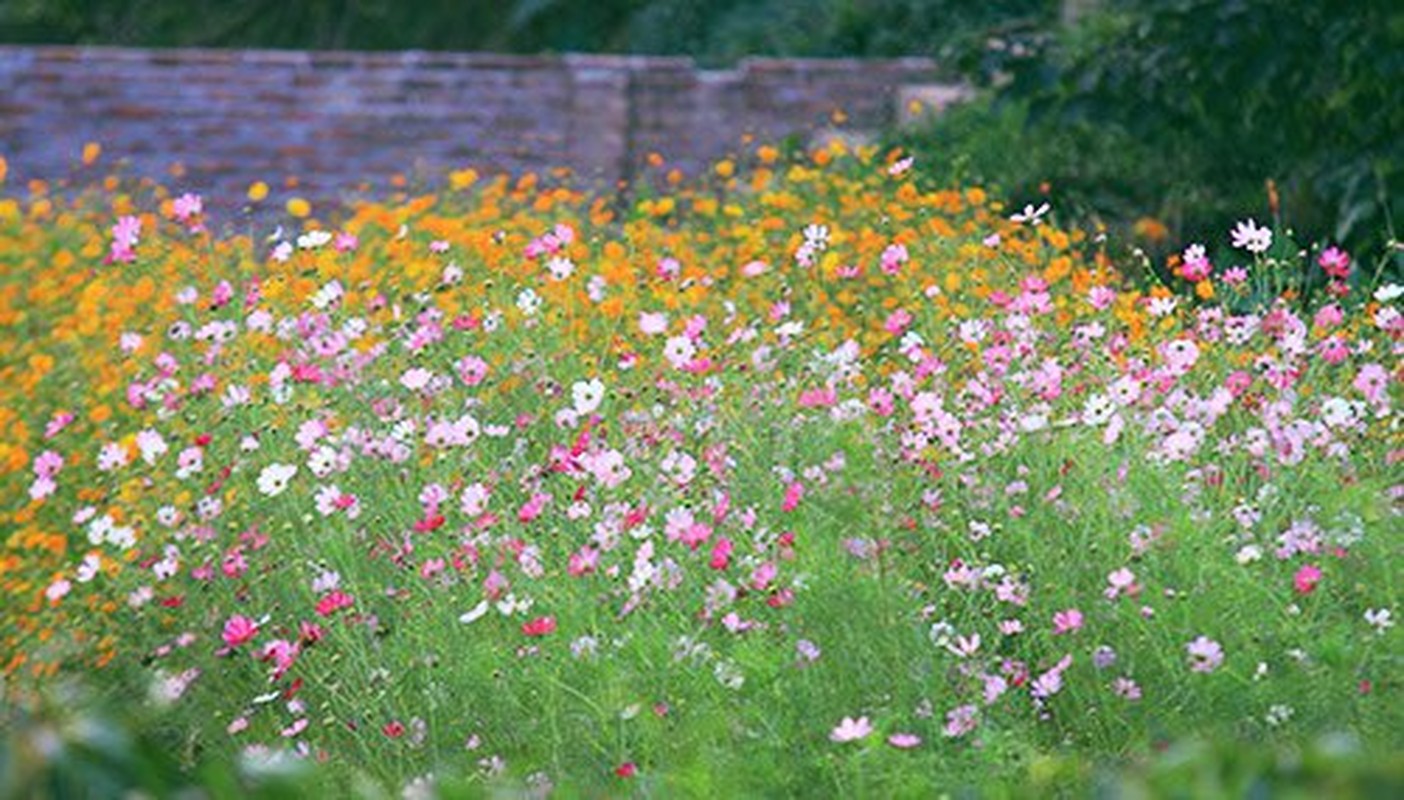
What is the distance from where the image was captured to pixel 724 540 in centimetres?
420

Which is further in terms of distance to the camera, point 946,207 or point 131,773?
point 946,207

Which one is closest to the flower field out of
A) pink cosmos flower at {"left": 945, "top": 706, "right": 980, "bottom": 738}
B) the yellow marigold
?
pink cosmos flower at {"left": 945, "top": 706, "right": 980, "bottom": 738}

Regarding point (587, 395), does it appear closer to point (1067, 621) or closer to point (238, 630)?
point (238, 630)

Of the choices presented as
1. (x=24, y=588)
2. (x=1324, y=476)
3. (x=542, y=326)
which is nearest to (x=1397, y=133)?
(x=542, y=326)

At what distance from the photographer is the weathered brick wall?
13.6m

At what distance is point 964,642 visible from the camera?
153 inches

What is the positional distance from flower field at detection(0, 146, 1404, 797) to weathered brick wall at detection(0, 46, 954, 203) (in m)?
7.27

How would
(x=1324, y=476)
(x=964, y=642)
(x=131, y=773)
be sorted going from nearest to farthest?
(x=131, y=773), (x=964, y=642), (x=1324, y=476)

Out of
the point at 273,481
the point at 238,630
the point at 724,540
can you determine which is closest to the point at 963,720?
the point at 724,540

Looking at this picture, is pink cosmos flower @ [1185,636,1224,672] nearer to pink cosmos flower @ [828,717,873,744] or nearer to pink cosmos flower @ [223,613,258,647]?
pink cosmos flower @ [828,717,873,744]

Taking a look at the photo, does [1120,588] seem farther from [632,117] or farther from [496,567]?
[632,117]

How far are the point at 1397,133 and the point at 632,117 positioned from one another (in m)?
5.87

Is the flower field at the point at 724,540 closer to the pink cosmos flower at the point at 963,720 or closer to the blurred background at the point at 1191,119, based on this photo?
the pink cosmos flower at the point at 963,720

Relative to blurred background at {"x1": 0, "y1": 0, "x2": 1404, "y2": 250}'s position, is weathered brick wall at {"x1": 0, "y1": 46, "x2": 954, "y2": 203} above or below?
below
